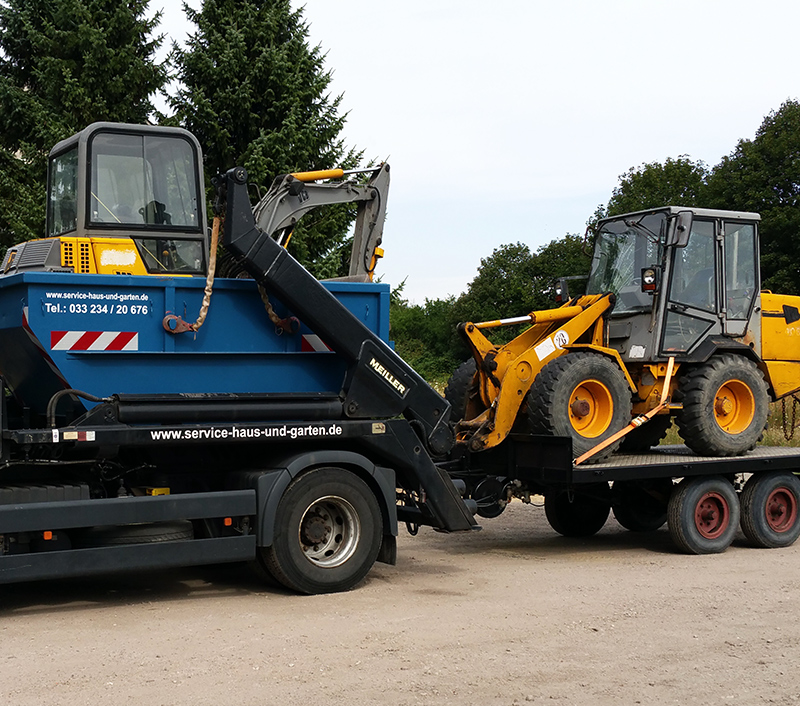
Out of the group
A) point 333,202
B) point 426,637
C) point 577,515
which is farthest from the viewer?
point 577,515

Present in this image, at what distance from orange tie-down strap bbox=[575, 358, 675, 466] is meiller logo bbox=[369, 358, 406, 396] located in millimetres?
2189

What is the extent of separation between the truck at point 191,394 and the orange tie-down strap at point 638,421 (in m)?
1.40

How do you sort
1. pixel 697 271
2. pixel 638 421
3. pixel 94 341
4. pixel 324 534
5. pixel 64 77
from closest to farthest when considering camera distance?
pixel 94 341, pixel 324 534, pixel 638 421, pixel 697 271, pixel 64 77

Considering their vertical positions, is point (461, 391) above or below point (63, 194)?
below

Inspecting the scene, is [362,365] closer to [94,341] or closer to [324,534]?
[324,534]

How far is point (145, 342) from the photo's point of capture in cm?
817

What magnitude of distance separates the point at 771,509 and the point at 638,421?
6.92 feet

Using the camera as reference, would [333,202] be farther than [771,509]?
No

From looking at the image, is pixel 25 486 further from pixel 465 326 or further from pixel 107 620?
pixel 465 326

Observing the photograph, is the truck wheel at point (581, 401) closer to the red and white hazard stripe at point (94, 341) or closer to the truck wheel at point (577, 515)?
the truck wheel at point (577, 515)

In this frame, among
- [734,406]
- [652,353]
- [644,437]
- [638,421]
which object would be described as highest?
[652,353]

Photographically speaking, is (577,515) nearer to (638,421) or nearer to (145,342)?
(638,421)

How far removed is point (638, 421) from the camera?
10781 millimetres

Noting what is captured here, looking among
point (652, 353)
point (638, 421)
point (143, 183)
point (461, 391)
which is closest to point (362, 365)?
point (143, 183)
